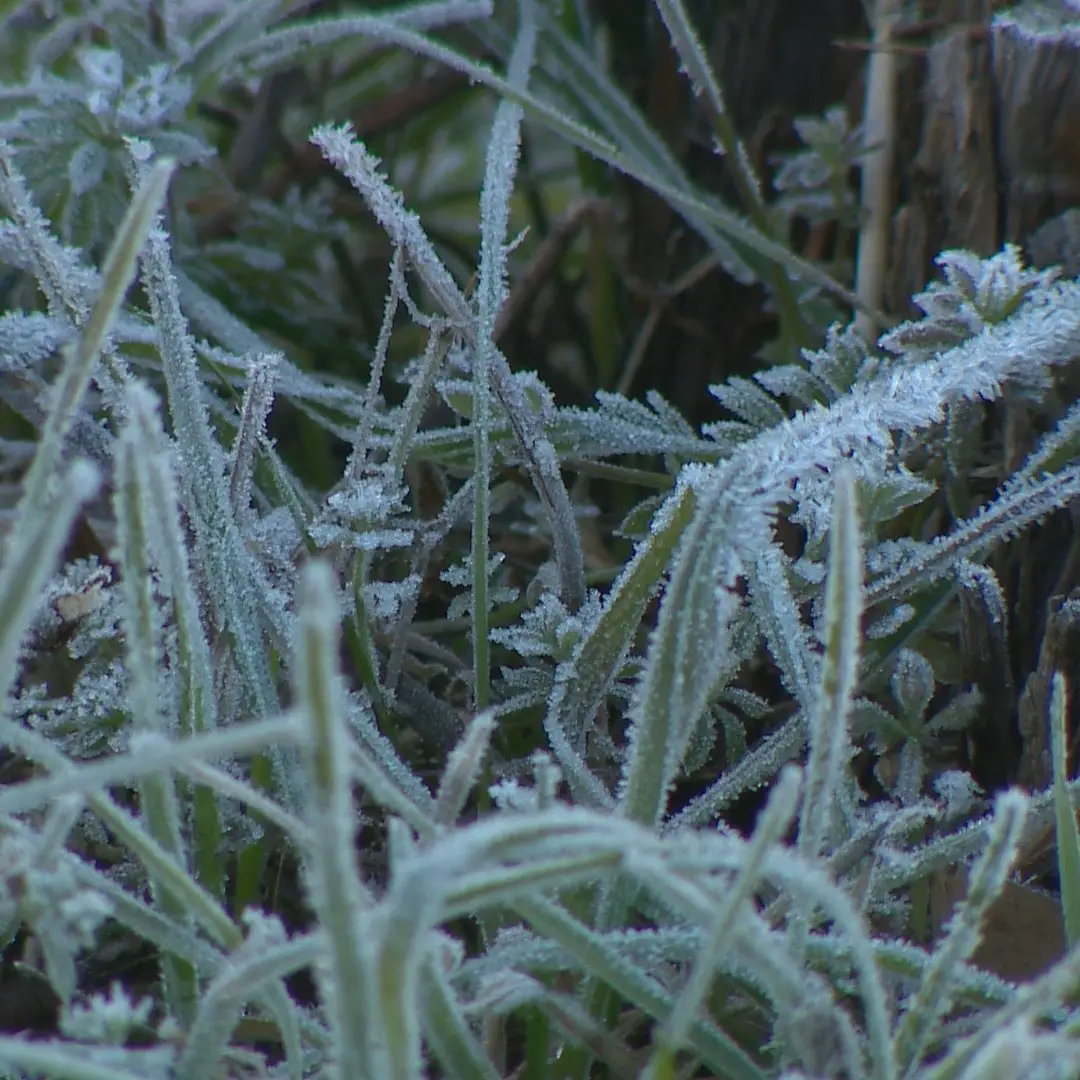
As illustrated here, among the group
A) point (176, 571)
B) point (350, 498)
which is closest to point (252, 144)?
point (350, 498)

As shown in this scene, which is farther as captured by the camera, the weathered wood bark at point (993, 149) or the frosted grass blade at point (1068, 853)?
the weathered wood bark at point (993, 149)

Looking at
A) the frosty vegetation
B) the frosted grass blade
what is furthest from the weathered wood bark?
the frosted grass blade

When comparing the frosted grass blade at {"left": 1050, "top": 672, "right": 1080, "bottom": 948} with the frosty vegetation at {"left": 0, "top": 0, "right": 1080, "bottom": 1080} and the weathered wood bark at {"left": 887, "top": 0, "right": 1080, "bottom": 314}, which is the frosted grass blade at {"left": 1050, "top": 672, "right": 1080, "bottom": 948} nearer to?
the frosty vegetation at {"left": 0, "top": 0, "right": 1080, "bottom": 1080}

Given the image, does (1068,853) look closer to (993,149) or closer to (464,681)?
(464,681)

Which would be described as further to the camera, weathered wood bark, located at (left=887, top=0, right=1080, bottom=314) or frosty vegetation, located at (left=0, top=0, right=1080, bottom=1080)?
weathered wood bark, located at (left=887, top=0, right=1080, bottom=314)

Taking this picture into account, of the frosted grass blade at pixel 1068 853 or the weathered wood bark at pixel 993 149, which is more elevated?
the weathered wood bark at pixel 993 149

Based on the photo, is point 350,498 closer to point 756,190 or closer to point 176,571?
point 176,571

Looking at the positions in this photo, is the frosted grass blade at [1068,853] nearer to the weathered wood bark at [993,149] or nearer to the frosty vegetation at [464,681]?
the frosty vegetation at [464,681]

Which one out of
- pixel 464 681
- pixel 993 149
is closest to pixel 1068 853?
pixel 464 681

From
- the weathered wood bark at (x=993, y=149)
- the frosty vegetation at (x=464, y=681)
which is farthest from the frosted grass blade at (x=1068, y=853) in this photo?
the weathered wood bark at (x=993, y=149)
